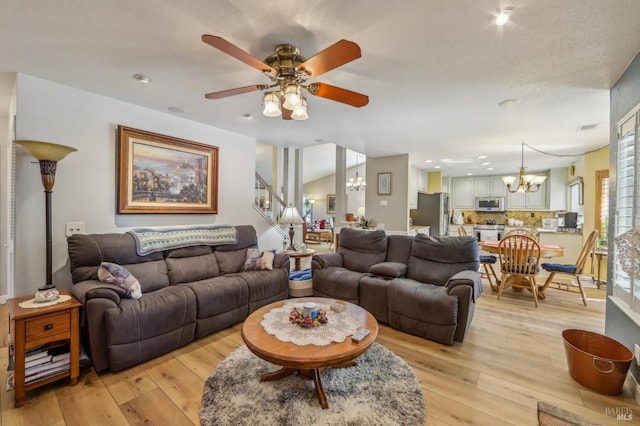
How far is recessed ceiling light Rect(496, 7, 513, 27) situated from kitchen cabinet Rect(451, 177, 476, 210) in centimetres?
737

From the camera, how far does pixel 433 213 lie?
6.70m

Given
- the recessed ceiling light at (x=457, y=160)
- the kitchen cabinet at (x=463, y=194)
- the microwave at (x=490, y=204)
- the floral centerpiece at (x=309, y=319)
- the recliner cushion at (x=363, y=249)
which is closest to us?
the floral centerpiece at (x=309, y=319)


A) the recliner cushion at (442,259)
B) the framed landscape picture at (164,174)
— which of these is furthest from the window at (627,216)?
the framed landscape picture at (164,174)

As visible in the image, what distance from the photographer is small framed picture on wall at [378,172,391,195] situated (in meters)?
5.80

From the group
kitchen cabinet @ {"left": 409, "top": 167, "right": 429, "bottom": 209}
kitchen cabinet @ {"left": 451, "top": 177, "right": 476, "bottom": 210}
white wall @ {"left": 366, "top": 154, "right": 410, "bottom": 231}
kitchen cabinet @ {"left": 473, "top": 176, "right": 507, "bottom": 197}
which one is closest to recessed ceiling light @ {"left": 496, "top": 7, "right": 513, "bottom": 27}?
white wall @ {"left": 366, "top": 154, "right": 410, "bottom": 231}

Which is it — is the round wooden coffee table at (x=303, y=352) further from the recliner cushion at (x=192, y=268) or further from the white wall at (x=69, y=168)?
the white wall at (x=69, y=168)

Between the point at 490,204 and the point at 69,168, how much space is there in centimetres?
872

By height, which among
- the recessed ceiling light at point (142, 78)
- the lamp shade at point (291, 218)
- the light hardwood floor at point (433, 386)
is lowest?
the light hardwood floor at point (433, 386)

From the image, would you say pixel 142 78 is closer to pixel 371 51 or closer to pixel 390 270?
pixel 371 51

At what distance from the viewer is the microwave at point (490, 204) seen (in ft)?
24.7

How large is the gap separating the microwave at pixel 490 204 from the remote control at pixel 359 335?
7.37 m

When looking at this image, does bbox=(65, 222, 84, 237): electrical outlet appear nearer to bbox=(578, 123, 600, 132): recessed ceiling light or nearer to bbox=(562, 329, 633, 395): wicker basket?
bbox=(562, 329, 633, 395): wicker basket

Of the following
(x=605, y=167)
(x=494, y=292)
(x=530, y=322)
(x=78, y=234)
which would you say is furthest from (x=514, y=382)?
(x=605, y=167)

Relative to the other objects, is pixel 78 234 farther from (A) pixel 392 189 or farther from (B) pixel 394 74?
(A) pixel 392 189
